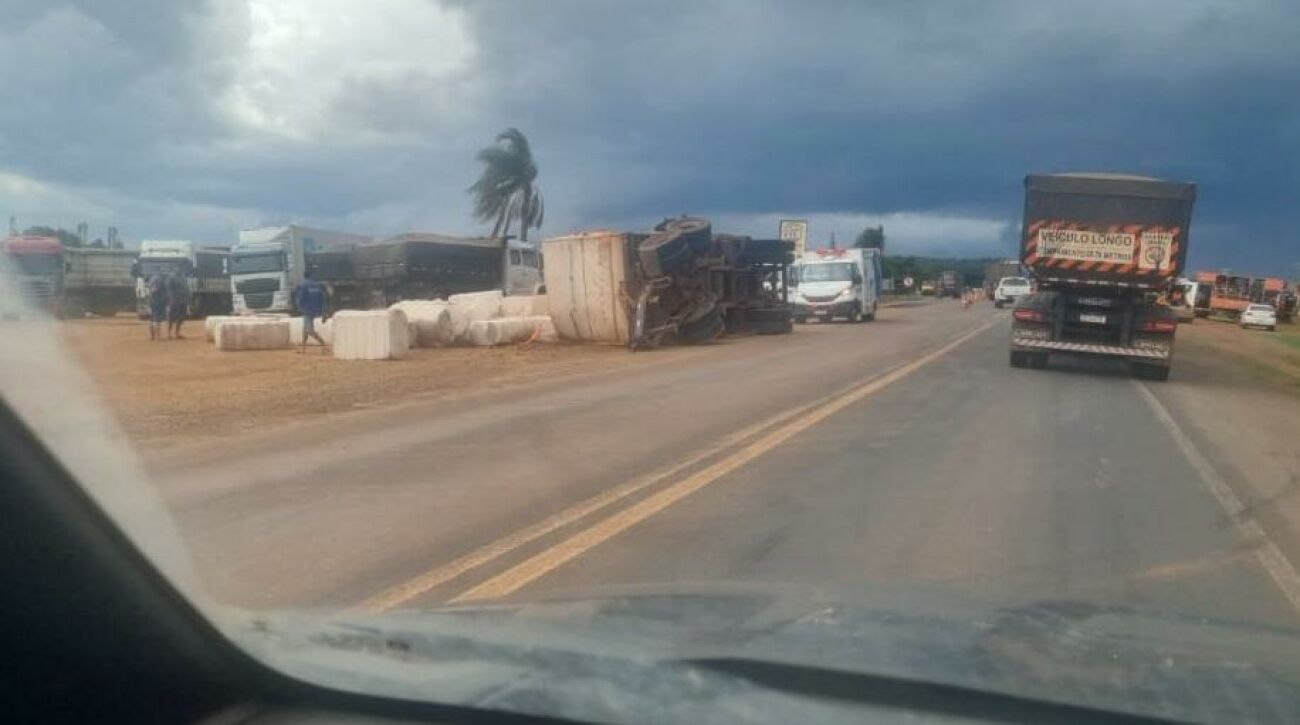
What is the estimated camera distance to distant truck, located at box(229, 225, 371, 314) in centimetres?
4006

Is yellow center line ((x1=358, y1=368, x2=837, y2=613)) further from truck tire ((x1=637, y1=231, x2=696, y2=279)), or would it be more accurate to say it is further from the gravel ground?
truck tire ((x1=637, y1=231, x2=696, y2=279))

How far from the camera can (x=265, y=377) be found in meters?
21.2

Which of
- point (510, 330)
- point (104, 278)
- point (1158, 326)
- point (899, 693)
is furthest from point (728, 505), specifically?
point (104, 278)

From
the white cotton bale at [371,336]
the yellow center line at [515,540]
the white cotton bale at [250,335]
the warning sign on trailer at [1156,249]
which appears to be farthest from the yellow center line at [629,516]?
the white cotton bale at [250,335]

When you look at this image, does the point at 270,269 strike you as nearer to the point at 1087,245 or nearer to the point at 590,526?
the point at 1087,245

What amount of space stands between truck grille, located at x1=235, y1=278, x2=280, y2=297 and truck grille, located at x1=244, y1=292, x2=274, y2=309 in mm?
154

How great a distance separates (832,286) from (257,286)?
18.6 meters

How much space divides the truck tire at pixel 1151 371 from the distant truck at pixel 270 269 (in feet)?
79.4

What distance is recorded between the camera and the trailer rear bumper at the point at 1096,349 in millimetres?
21859

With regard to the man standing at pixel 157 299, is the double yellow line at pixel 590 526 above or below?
above

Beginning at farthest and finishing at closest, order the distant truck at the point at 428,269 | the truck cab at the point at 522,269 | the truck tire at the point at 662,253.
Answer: the truck cab at the point at 522,269 < the distant truck at the point at 428,269 < the truck tire at the point at 662,253

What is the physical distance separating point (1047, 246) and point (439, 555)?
1686 cm

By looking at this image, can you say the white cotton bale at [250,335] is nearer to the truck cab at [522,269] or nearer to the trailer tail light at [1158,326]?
the truck cab at [522,269]

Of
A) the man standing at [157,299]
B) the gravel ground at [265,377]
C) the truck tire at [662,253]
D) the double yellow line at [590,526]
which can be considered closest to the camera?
the double yellow line at [590,526]
